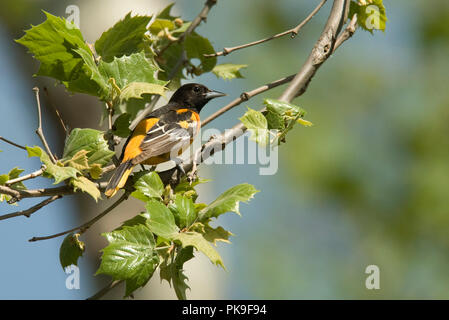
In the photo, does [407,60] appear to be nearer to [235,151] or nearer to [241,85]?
[241,85]

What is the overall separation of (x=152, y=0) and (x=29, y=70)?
1542 mm

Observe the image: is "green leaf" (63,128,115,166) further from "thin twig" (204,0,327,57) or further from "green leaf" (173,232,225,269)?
"thin twig" (204,0,327,57)

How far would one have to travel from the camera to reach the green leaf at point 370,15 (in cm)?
266

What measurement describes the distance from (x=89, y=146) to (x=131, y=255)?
49 centimetres

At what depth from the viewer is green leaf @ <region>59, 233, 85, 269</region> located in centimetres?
238

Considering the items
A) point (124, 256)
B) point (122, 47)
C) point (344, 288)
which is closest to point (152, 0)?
point (122, 47)

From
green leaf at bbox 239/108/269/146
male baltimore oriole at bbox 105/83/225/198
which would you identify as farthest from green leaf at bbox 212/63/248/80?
green leaf at bbox 239/108/269/146

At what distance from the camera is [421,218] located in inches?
348

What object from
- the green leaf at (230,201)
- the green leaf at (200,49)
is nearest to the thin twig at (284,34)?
the green leaf at (200,49)

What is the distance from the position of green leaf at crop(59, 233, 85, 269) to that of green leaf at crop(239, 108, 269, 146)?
0.90 m

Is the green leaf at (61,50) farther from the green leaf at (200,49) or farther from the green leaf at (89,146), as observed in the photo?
the green leaf at (200,49)

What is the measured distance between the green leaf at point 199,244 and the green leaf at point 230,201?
14 centimetres

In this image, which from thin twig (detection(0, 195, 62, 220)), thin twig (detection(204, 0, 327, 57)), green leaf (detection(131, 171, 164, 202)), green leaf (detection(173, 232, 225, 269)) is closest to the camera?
green leaf (detection(173, 232, 225, 269))

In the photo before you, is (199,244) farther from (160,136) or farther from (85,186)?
(160,136)
